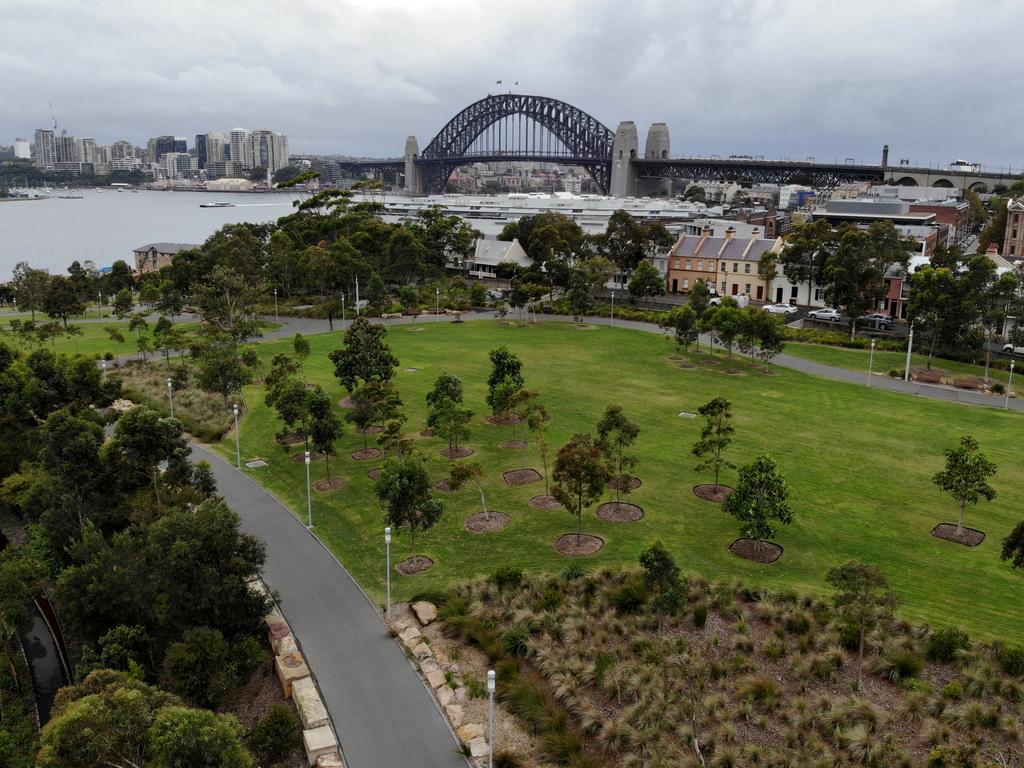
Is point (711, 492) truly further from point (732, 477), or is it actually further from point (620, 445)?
point (620, 445)

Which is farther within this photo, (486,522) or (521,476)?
(521,476)

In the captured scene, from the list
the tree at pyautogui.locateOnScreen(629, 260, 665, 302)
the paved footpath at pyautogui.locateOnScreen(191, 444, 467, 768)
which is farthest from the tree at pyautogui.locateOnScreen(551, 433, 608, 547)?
the tree at pyautogui.locateOnScreen(629, 260, 665, 302)

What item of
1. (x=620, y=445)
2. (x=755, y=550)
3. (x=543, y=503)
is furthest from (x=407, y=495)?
(x=755, y=550)

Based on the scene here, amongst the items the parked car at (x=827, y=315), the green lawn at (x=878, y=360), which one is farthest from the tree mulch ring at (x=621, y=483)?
the parked car at (x=827, y=315)

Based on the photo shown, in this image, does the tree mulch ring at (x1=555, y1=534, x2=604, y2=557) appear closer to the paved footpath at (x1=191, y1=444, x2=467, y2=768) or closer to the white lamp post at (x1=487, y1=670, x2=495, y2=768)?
the paved footpath at (x1=191, y1=444, x2=467, y2=768)

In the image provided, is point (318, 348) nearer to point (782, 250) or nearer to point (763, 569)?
point (763, 569)

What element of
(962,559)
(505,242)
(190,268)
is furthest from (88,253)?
(962,559)

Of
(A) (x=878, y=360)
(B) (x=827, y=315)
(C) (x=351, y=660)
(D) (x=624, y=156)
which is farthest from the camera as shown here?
(D) (x=624, y=156)
